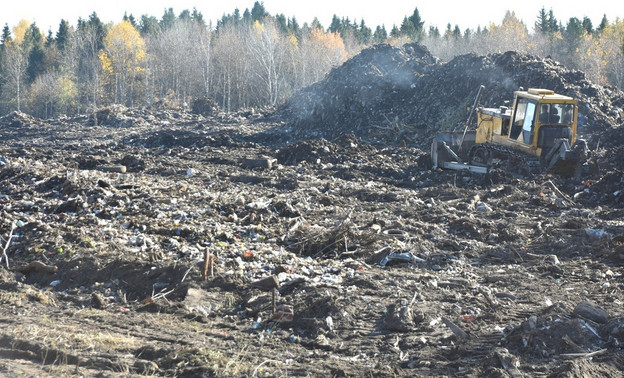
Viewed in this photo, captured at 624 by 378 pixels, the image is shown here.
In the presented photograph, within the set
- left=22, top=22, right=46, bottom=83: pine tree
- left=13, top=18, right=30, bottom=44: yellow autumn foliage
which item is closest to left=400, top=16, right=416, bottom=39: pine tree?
left=22, top=22, right=46, bottom=83: pine tree

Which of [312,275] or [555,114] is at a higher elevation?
[555,114]

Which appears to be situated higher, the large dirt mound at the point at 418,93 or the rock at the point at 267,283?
the large dirt mound at the point at 418,93

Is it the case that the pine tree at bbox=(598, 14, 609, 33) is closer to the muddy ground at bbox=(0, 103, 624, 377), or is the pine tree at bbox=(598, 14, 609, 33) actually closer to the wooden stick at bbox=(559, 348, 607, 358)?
the muddy ground at bbox=(0, 103, 624, 377)

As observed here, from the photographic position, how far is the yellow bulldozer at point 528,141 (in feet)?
40.6

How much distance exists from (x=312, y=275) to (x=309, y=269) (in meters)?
0.20

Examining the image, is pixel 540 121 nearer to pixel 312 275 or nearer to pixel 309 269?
pixel 309 269

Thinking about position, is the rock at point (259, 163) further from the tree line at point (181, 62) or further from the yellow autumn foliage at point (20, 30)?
the yellow autumn foliage at point (20, 30)

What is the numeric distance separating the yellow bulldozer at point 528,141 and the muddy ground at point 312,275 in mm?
489

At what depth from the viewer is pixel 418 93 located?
71.3 feet

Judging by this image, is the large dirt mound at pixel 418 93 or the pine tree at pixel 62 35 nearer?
the large dirt mound at pixel 418 93

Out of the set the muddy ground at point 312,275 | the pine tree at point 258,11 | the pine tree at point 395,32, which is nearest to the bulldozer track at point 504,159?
the muddy ground at point 312,275

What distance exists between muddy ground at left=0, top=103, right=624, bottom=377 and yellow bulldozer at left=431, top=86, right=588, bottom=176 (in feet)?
1.60

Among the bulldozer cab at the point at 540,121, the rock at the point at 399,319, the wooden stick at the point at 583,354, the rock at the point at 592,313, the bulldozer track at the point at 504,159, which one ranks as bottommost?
the rock at the point at 399,319

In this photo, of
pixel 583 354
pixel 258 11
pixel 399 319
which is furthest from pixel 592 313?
pixel 258 11
